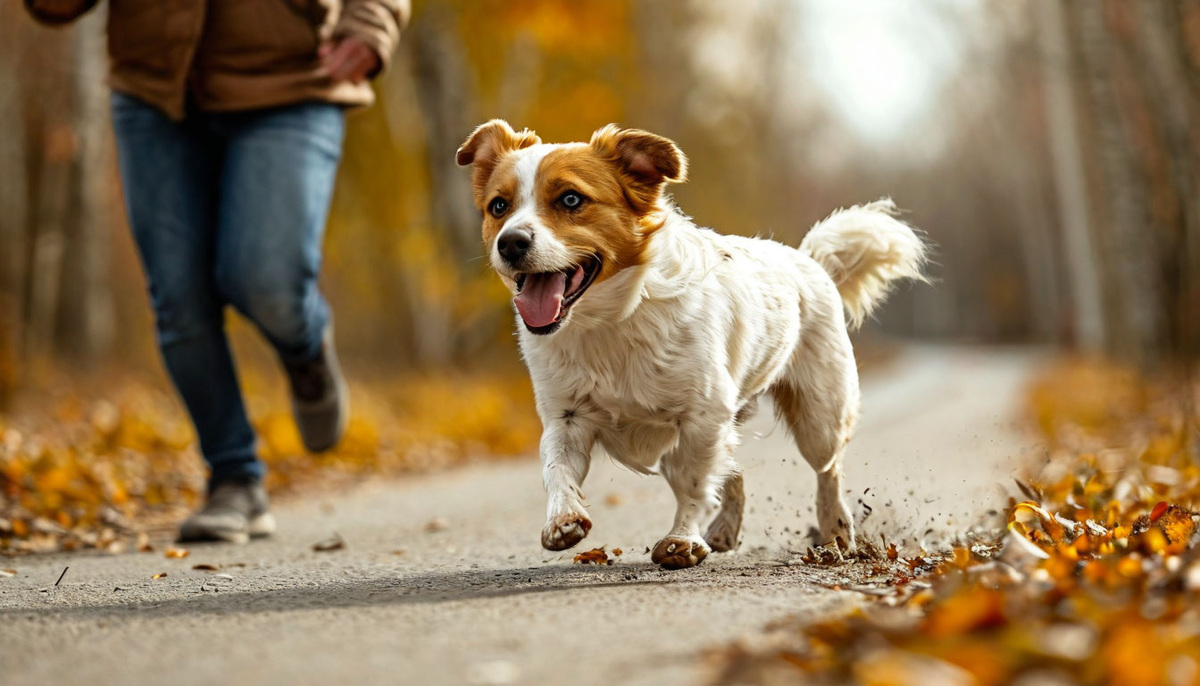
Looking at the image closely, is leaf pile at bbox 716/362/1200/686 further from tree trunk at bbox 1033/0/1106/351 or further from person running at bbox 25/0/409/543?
tree trunk at bbox 1033/0/1106/351

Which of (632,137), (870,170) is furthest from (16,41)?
(870,170)

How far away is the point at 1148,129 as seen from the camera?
1680 centimetres

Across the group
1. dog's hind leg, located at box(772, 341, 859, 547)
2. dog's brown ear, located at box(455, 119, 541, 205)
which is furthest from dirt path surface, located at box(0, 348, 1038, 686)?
dog's brown ear, located at box(455, 119, 541, 205)

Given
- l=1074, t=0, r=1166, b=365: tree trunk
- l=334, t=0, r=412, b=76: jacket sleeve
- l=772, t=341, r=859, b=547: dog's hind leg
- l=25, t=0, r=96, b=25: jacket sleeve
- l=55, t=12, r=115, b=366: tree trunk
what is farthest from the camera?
l=1074, t=0, r=1166, b=365: tree trunk

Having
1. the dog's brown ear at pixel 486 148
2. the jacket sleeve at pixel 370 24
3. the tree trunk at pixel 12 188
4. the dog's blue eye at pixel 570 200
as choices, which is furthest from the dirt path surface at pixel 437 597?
the tree trunk at pixel 12 188

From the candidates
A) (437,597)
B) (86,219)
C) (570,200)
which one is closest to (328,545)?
(437,597)

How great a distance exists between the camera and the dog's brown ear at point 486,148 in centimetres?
411

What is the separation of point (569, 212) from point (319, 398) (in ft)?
6.25

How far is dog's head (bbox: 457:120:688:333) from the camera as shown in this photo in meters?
3.68

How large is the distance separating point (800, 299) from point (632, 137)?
1005mm

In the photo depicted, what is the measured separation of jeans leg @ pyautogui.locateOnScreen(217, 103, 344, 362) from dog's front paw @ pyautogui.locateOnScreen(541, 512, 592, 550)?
1.69 meters

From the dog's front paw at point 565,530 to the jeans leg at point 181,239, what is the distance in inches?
79.6

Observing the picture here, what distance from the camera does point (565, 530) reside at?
3406 mm

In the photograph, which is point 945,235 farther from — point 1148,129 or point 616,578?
point 616,578
